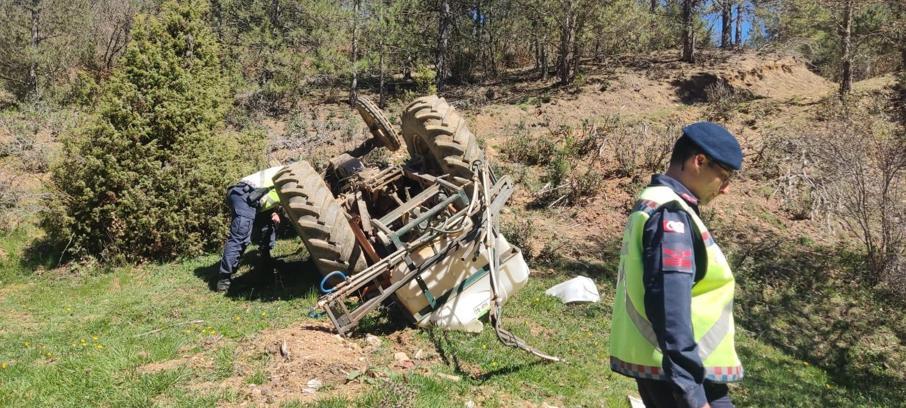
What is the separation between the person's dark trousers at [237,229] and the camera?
21.6 ft

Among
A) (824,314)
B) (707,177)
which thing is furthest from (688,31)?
(707,177)

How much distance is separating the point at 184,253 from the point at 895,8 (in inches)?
707

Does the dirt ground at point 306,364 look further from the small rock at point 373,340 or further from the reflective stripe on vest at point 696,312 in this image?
the reflective stripe on vest at point 696,312

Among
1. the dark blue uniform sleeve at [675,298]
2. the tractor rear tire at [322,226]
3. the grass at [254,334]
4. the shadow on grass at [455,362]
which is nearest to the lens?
the dark blue uniform sleeve at [675,298]

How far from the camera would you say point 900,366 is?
19.8ft

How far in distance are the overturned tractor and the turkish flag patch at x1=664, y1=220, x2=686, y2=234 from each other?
242 cm

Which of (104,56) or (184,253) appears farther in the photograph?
(104,56)

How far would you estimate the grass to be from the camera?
387 cm

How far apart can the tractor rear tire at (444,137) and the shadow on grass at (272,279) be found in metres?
2.00

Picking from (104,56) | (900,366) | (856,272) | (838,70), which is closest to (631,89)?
(838,70)

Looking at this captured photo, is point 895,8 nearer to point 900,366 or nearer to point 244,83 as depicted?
point 900,366

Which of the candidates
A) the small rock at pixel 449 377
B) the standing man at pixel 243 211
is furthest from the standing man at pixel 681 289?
the standing man at pixel 243 211

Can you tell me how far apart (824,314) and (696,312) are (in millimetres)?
6149

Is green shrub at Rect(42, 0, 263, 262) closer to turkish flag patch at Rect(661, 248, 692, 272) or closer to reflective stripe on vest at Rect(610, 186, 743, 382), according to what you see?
reflective stripe on vest at Rect(610, 186, 743, 382)
